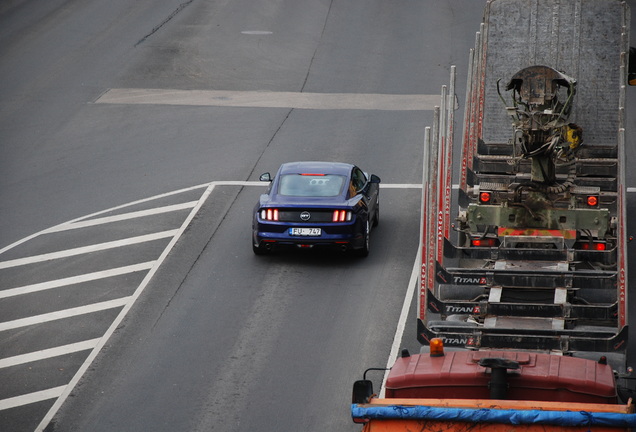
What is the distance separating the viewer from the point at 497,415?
29.3ft

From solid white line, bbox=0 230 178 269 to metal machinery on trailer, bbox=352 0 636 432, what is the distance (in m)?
5.97

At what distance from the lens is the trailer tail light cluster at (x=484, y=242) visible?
54.2 feet

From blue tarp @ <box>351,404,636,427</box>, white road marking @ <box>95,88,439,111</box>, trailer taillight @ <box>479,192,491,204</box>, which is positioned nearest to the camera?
blue tarp @ <box>351,404,636,427</box>

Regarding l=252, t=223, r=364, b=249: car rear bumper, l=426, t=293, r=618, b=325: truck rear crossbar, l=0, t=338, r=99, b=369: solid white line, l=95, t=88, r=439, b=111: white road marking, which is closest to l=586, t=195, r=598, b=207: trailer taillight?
l=426, t=293, r=618, b=325: truck rear crossbar

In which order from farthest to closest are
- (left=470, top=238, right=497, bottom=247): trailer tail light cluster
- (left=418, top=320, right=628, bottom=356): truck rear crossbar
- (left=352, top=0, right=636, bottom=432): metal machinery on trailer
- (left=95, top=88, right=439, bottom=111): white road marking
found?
(left=95, top=88, right=439, bottom=111): white road marking
(left=470, top=238, right=497, bottom=247): trailer tail light cluster
(left=418, top=320, right=628, bottom=356): truck rear crossbar
(left=352, top=0, right=636, bottom=432): metal machinery on trailer

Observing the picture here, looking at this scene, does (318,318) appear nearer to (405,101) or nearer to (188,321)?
(188,321)

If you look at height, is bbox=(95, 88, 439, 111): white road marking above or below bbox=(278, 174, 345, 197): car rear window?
below

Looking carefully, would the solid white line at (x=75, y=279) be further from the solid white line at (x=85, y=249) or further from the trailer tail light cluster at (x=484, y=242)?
the trailer tail light cluster at (x=484, y=242)

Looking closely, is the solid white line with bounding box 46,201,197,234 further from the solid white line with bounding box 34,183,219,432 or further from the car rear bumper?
the car rear bumper

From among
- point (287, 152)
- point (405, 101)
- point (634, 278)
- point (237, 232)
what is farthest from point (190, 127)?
point (634, 278)

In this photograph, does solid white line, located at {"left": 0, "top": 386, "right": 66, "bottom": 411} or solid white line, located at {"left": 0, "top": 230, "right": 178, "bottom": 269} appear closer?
solid white line, located at {"left": 0, "top": 386, "right": 66, "bottom": 411}

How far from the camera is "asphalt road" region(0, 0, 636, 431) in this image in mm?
16594

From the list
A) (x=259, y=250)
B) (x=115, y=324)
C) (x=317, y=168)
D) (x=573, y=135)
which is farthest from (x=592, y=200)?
(x=115, y=324)

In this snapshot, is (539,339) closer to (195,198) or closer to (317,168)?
(317,168)
